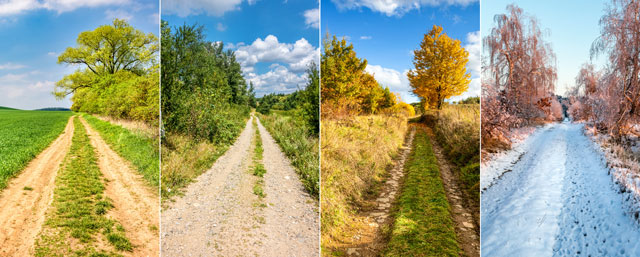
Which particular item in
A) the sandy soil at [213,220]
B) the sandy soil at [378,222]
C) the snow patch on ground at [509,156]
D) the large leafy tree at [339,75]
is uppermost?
the large leafy tree at [339,75]

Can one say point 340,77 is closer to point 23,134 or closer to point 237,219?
point 237,219

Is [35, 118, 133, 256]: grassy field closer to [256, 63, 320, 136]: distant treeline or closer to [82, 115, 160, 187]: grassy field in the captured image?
[82, 115, 160, 187]: grassy field

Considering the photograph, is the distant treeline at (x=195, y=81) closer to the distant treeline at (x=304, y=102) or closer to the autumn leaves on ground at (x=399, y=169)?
the distant treeline at (x=304, y=102)

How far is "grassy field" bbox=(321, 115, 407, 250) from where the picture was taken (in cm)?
350

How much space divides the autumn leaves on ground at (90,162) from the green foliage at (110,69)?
0.01m

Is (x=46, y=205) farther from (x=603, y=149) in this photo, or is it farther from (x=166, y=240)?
(x=603, y=149)

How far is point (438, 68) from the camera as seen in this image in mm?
4477

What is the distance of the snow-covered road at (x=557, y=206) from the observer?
232 centimetres

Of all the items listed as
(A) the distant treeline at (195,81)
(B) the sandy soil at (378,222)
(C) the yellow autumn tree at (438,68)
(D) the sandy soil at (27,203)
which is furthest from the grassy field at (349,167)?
(D) the sandy soil at (27,203)

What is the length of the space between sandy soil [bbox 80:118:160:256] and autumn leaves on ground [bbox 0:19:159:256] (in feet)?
0.04

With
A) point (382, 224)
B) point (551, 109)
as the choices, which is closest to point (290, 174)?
point (382, 224)

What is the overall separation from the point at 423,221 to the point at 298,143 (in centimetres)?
232

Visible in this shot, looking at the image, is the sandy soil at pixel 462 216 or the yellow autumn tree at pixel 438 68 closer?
the sandy soil at pixel 462 216

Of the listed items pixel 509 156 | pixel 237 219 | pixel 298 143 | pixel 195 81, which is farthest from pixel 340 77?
pixel 237 219
